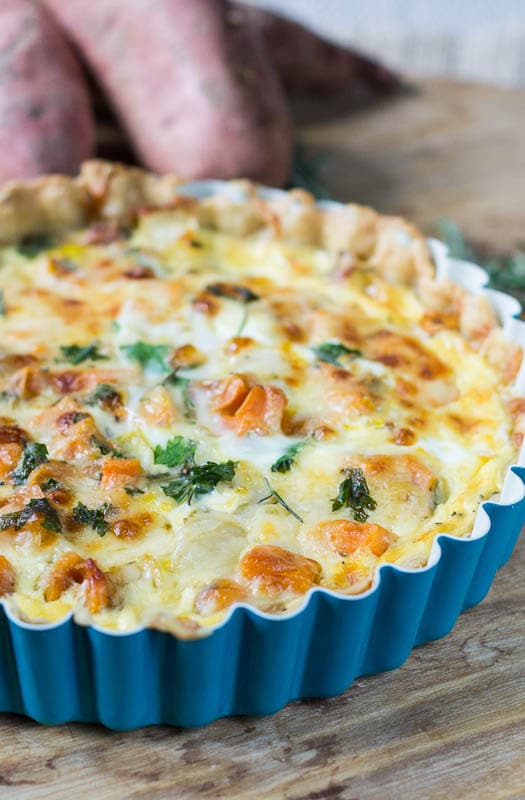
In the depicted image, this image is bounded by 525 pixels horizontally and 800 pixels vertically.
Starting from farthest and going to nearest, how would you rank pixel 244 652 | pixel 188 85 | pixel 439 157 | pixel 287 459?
pixel 439 157 < pixel 188 85 < pixel 287 459 < pixel 244 652

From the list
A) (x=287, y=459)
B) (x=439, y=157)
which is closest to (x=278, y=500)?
(x=287, y=459)

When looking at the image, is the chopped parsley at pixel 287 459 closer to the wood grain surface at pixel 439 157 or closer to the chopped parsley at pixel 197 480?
the chopped parsley at pixel 197 480

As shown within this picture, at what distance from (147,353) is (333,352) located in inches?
24.3

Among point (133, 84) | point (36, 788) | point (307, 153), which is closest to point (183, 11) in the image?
point (133, 84)

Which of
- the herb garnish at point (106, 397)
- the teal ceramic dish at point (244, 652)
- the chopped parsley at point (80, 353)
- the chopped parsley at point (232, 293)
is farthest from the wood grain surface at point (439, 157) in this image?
the teal ceramic dish at point (244, 652)

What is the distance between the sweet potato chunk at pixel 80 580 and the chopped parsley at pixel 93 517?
0.47ft

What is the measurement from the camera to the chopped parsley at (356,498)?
8.58 feet

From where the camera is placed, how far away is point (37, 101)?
4281 millimetres

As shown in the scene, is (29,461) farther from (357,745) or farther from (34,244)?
(34,244)

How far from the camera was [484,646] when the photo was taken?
267 cm

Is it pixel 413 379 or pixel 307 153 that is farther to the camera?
pixel 307 153

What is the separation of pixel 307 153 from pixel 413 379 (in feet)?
7.70

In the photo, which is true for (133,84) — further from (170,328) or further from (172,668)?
(172,668)

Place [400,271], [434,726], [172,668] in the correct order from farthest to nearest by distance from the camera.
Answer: [400,271], [434,726], [172,668]
